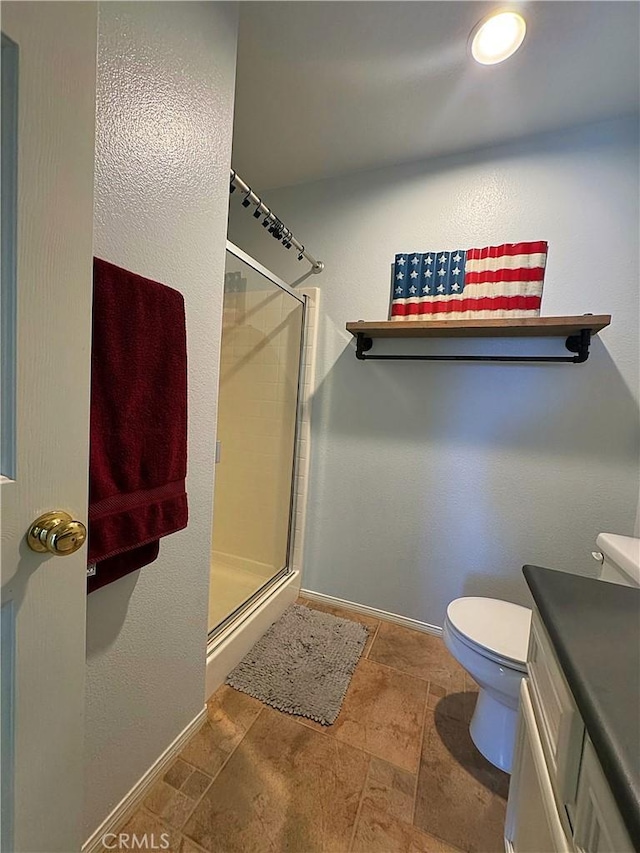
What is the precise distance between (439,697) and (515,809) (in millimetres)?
675

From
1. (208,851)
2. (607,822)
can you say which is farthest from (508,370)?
(208,851)

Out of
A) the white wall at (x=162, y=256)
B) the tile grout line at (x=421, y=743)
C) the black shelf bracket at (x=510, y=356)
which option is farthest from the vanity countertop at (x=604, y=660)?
the black shelf bracket at (x=510, y=356)

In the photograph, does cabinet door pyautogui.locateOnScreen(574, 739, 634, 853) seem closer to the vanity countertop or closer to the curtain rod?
the vanity countertop

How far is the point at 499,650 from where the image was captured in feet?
3.76

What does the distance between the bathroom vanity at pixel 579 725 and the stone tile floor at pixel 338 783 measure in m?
0.28

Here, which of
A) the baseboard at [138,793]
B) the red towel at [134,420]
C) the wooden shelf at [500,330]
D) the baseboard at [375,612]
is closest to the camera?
the red towel at [134,420]

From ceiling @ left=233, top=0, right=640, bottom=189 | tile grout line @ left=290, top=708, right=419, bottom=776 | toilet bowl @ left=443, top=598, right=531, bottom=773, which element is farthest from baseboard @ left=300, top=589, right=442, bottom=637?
ceiling @ left=233, top=0, right=640, bottom=189

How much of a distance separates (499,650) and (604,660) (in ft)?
2.38

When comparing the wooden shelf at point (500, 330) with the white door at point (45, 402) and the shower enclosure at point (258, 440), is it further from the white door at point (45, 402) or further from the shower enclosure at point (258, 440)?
the white door at point (45, 402)

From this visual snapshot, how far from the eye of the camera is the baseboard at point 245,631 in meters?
1.38

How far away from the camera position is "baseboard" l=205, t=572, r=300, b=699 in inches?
54.3

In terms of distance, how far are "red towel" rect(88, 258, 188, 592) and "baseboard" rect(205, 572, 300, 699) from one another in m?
0.73

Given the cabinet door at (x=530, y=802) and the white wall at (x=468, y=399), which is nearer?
the cabinet door at (x=530, y=802)

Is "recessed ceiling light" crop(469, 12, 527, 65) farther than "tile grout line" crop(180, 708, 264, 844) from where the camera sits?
Yes
